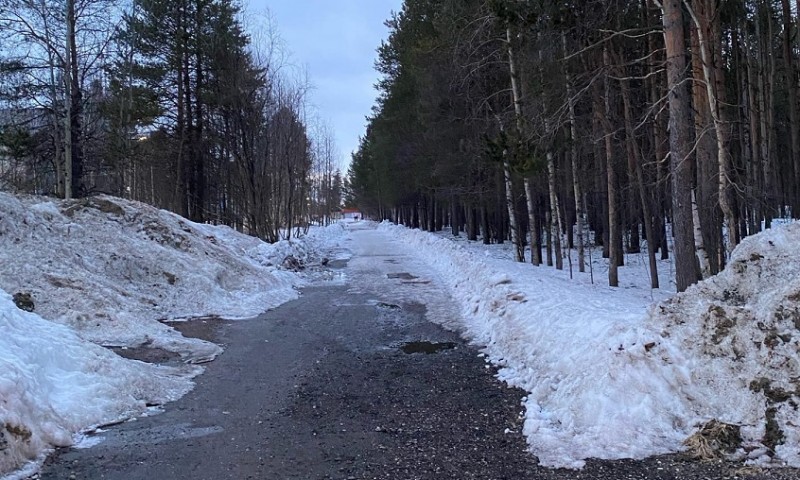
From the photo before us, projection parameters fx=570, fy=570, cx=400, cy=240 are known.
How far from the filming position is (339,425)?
18.4 feet

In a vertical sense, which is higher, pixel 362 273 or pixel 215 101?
pixel 215 101

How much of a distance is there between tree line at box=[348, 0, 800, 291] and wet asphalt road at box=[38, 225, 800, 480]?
511 centimetres

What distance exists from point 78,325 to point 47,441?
198 inches

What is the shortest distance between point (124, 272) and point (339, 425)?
9113 millimetres

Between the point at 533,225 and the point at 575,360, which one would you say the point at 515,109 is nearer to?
the point at 533,225

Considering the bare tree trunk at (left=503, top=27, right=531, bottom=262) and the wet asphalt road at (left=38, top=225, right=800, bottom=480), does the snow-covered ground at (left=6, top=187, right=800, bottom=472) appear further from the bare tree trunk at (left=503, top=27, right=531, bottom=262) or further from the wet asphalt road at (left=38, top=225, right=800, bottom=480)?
the bare tree trunk at (left=503, top=27, right=531, bottom=262)

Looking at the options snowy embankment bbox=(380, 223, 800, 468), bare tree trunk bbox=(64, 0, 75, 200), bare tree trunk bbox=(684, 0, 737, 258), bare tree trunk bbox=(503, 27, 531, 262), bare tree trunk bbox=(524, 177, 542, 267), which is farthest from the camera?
bare tree trunk bbox=(64, 0, 75, 200)

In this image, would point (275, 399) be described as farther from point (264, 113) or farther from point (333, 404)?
point (264, 113)

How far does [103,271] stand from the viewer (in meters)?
12.3

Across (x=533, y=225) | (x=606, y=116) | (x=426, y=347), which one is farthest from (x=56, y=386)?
(x=533, y=225)

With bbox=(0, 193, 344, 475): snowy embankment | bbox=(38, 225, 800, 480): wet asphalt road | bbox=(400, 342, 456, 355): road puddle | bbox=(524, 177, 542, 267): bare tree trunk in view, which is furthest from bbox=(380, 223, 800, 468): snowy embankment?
bbox=(524, 177, 542, 267): bare tree trunk

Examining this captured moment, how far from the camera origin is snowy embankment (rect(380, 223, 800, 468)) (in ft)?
15.4

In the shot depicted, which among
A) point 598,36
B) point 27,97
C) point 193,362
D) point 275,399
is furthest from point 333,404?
point 27,97

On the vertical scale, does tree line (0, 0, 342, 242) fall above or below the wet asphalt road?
above
